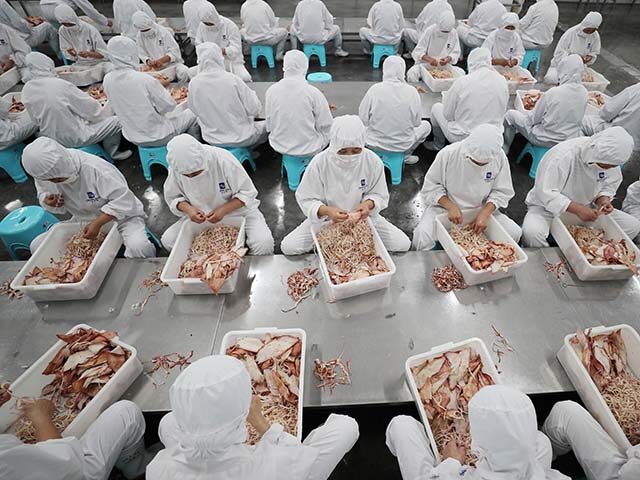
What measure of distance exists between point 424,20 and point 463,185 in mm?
6368

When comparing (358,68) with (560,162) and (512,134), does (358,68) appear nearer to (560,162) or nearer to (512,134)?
(512,134)

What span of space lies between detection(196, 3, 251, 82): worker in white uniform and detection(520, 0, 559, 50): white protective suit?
Answer: 5931mm

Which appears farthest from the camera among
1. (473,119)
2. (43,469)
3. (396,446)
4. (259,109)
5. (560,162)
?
(259,109)

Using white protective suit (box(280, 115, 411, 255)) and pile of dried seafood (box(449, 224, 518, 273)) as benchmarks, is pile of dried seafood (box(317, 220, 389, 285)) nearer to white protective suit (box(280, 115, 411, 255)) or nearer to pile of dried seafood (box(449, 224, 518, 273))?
white protective suit (box(280, 115, 411, 255))

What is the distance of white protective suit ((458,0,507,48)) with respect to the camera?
7656 mm

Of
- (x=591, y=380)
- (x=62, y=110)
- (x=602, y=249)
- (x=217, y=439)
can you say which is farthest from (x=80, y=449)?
(x=62, y=110)

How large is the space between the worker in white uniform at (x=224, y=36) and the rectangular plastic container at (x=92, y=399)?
570cm

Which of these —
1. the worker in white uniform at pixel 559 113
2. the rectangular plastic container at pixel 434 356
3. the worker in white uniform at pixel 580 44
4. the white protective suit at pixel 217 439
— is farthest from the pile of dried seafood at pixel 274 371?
the worker in white uniform at pixel 580 44

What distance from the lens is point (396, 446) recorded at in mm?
2232

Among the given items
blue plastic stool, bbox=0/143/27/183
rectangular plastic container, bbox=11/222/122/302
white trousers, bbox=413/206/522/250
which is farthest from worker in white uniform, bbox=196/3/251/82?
white trousers, bbox=413/206/522/250

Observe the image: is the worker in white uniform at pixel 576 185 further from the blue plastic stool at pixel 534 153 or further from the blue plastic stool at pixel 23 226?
the blue plastic stool at pixel 23 226

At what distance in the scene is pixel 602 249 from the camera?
9.58 ft

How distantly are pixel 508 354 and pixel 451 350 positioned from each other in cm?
47

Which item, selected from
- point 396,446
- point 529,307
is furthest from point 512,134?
point 396,446
